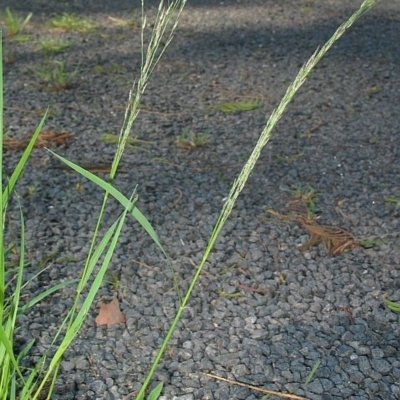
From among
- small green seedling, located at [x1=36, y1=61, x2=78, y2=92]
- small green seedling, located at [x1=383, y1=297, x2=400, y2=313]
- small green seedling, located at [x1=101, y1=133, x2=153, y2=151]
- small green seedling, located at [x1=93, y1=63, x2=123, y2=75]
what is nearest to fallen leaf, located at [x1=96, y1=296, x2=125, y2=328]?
small green seedling, located at [x1=383, y1=297, x2=400, y2=313]

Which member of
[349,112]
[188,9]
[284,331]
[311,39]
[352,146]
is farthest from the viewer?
[188,9]

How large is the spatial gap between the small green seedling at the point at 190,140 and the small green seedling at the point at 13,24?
1.54 m

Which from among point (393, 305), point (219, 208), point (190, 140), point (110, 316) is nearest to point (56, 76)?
point (190, 140)

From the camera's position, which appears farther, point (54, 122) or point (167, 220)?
point (54, 122)

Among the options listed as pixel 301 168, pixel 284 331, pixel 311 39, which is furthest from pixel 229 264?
pixel 311 39

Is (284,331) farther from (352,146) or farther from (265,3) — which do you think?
(265,3)

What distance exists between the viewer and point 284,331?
1.73 m

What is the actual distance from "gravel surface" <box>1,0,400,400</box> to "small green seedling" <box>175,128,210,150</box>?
0.09 ft

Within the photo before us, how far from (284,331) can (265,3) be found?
10.8 feet

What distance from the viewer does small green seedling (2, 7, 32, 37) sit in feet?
12.7

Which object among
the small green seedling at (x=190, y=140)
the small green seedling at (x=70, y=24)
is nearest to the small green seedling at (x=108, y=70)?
the small green seedling at (x=70, y=24)

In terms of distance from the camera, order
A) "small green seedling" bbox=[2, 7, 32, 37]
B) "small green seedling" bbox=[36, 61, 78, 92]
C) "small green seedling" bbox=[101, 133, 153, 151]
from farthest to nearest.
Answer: "small green seedling" bbox=[2, 7, 32, 37], "small green seedling" bbox=[36, 61, 78, 92], "small green seedling" bbox=[101, 133, 153, 151]

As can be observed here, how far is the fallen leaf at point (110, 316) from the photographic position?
68.3 inches

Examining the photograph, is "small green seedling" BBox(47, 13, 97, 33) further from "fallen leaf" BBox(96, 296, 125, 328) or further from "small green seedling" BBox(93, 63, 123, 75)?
"fallen leaf" BBox(96, 296, 125, 328)
